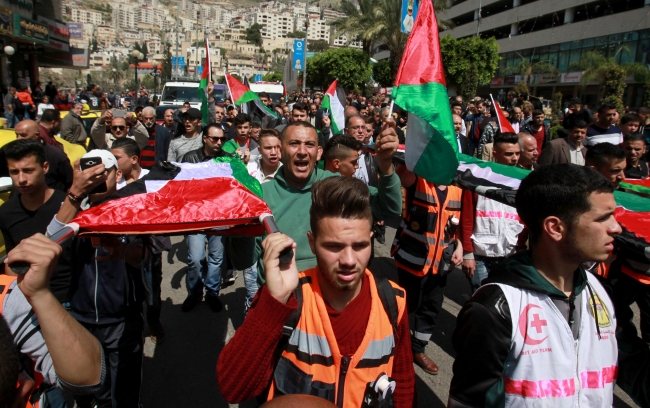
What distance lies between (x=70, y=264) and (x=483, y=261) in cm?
331

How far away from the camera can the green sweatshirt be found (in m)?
2.68

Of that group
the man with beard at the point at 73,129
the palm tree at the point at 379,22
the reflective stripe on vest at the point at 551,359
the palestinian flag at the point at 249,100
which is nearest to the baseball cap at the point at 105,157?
the reflective stripe on vest at the point at 551,359

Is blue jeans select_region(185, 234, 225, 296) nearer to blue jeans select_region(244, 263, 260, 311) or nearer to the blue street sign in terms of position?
blue jeans select_region(244, 263, 260, 311)

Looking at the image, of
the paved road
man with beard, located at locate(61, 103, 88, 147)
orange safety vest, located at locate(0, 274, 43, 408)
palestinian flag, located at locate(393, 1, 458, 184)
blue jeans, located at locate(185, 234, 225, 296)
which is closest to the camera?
orange safety vest, located at locate(0, 274, 43, 408)

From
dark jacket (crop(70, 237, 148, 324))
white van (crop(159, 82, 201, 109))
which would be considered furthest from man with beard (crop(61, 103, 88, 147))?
dark jacket (crop(70, 237, 148, 324))

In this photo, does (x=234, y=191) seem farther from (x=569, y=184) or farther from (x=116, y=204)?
(x=569, y=184)

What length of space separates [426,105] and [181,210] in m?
1.63

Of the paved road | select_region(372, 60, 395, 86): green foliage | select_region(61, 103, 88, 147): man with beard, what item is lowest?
the paved road

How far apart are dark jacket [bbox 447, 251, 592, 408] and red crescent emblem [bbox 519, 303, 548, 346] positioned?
0.15ft

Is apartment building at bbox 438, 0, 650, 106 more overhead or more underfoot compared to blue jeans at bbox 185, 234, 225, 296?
more overhead

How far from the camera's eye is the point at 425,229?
3689 millimetres

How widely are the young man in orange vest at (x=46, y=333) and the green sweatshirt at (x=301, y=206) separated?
1132 mm

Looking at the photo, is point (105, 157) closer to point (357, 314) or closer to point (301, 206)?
point (301, 206)

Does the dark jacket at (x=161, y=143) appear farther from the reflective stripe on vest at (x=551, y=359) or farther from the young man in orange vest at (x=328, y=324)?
the reflective stripe on vest at (x=551, y=359)
